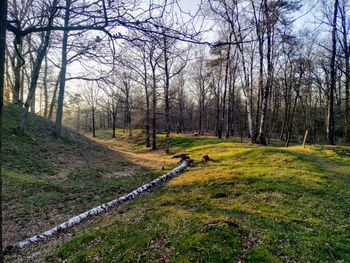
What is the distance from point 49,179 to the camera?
11.2 metres

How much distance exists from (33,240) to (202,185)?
5347mm

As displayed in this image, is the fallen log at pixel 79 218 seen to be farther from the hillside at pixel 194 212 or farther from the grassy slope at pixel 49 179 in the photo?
the grassy slope at pixel 49 179

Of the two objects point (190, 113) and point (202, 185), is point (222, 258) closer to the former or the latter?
point (202, 185)

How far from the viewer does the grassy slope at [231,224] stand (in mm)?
4758

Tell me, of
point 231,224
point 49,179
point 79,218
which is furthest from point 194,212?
point 49,179

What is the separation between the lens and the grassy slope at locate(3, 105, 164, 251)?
761 centimetres

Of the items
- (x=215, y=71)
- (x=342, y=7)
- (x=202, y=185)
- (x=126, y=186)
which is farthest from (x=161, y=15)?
(x=215, y=71)

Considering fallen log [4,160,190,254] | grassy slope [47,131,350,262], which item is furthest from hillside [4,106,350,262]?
fallen log [4,160,190,254]

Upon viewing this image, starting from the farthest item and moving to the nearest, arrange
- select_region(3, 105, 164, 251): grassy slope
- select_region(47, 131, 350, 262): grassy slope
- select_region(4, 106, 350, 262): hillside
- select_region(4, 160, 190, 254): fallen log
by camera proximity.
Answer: select_region(3, 105, 164, 251): grassy slope < select_region(4, 160, 190, 254): fallen log < select_region(4, 106, 350, 262): hillside < select_region(47, 131, 350, 262): grassy slope

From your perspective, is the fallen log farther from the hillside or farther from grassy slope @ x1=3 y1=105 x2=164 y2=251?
grassy slope @ x1=3 y1=105 x2=164 y2=251

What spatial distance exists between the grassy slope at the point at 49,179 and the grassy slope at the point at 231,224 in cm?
166

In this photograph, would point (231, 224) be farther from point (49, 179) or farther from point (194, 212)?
point (49, 179)

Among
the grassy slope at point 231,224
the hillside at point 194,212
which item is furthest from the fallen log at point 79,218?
the grassy slope at point 231,224

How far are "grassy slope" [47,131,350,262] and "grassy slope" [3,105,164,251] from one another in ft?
5.46
